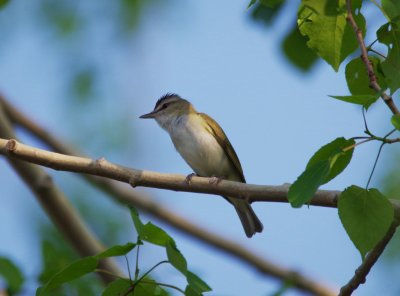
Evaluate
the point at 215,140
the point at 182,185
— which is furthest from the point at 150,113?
the point at 182,185

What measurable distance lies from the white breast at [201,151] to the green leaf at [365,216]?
154 inches

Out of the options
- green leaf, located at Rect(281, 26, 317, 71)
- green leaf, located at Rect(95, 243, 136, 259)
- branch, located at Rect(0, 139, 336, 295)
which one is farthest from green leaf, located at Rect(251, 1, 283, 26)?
green leaf, located at Rect(95, 243, 136, 259)

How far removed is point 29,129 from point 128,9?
80.5 inches

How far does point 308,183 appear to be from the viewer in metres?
2.67

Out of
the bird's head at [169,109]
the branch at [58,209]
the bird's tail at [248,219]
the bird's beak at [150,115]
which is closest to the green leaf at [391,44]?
the branch at [58,209]

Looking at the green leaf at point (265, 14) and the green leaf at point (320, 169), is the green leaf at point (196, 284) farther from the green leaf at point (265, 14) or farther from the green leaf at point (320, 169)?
the green leaf at point (265, 14)

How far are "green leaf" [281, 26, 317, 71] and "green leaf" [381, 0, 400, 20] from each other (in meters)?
2.02

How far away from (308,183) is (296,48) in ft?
8.44

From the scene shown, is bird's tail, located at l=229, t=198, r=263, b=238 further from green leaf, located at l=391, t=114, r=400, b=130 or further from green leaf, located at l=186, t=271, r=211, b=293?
green leaf, located at l=391, t=114, r=400, b=130

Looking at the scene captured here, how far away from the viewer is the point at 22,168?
571cm

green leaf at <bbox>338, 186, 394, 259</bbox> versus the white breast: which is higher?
the white breast

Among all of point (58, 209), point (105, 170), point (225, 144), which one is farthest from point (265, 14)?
point (225, 144)

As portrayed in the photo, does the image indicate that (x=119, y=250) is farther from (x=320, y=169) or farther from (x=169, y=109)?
(x=169, y=109)

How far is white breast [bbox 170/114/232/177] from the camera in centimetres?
677
